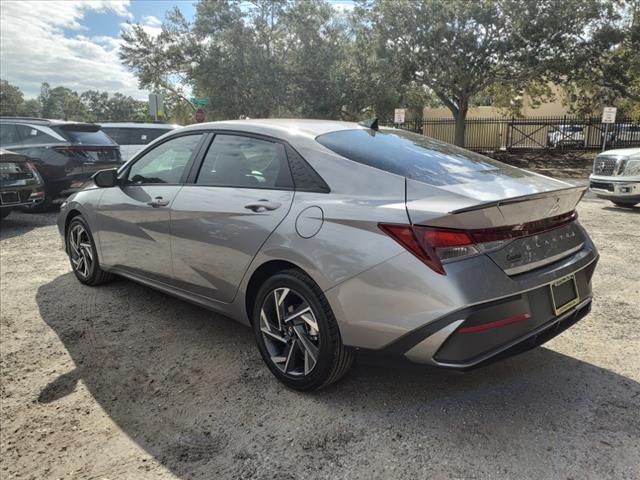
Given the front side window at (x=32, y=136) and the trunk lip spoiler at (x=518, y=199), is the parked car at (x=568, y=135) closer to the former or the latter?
the front side window at (x=32, y=136)

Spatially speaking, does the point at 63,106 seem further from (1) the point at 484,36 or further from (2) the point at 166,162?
(2) the point at 166,162

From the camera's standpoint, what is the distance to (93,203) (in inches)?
184

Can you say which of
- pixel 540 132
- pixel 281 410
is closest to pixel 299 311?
pixel 281 410

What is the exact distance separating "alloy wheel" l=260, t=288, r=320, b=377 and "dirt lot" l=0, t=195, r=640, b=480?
185 mm

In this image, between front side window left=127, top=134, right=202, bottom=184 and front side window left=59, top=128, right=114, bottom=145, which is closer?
→ front side window left=127, top=134, right=202, bottom=184

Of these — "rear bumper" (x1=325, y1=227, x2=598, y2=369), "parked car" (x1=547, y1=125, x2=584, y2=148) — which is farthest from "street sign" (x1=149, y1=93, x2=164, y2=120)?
"parked car" (x1=547, y1=125, x2=584, y2=148)

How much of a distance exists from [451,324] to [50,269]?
16.6 ft

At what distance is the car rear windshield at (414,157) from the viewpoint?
2818 millimetres

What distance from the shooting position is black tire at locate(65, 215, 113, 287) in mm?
4828

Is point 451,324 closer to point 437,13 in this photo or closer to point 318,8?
point 437,13

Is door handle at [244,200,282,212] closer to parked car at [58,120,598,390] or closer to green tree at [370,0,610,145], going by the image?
parked car at [58,120,598,390]

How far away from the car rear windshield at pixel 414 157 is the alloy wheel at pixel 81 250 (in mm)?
2954

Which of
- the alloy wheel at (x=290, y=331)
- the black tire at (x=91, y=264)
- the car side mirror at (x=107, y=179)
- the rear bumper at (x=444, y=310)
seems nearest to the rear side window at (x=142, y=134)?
the black tire at (x=91, y=264)

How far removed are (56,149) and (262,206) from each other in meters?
7.95
